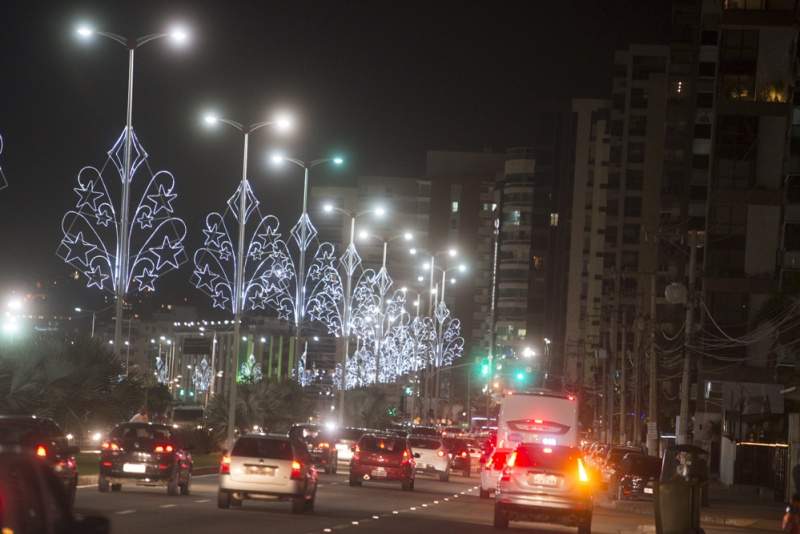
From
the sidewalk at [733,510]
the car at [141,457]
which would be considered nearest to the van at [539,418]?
the sidewalk at [733,510]

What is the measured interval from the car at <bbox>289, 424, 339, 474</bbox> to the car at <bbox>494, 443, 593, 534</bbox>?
2138 centimetres

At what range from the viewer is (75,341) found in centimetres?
4031

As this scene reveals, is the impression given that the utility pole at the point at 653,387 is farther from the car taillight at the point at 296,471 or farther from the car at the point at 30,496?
the car at the point at 30,496

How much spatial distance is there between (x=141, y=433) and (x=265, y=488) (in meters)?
3.78

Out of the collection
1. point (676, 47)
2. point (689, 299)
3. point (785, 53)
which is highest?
point (676, 47)

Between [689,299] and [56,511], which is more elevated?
[689,299]

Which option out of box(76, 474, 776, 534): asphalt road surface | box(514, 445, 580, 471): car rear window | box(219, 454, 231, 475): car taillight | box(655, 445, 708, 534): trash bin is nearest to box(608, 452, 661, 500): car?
box(76, 474, 776, 534): asphalt road surface

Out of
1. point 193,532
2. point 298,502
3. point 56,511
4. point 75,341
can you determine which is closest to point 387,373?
point 75,341

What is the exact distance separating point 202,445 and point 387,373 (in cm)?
6467

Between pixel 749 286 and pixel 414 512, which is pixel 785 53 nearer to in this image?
pixel 749 286

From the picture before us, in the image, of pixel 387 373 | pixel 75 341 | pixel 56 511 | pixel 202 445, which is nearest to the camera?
pixel 56 511

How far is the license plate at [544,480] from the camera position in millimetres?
31016

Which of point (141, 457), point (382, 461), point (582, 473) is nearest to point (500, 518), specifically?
point (582, 473)

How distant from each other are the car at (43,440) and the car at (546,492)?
8.41 metres
